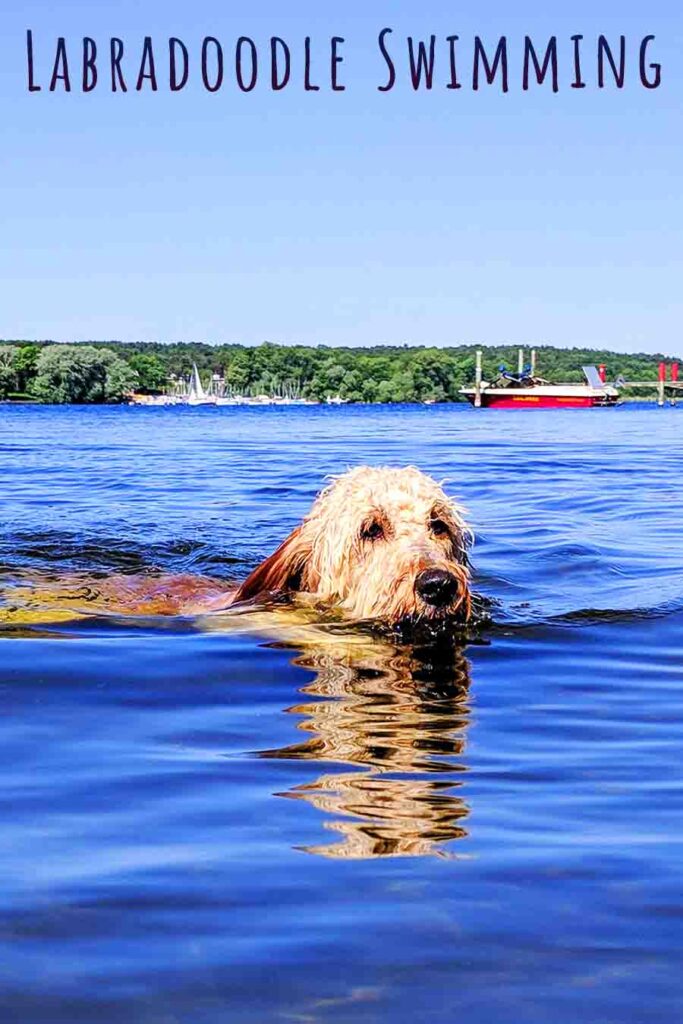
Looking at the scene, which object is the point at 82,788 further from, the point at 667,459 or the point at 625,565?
the point at 667,459

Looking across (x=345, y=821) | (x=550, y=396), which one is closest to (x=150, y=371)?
(x=550, y=396)

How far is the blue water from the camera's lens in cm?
239

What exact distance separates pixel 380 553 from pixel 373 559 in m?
0.06

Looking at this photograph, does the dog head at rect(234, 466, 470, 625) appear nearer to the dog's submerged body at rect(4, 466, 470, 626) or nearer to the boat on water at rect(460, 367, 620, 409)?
the dog's submerged body at rect(4, 466, 470, 626)

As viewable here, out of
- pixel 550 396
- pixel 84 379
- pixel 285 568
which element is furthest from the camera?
pixel 84 379

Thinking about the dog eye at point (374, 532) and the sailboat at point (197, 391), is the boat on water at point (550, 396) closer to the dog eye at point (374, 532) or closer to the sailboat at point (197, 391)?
the sailboat at point (197, 391)

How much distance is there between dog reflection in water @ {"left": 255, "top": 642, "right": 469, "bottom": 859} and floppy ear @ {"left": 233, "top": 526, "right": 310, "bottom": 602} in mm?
930

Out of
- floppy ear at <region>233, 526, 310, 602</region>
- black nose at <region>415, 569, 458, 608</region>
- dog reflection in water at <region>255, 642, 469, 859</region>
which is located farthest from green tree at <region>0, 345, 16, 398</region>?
dog reflection in water at <region>255, 642, 469, 859</region>

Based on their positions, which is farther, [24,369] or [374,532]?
[24,369]

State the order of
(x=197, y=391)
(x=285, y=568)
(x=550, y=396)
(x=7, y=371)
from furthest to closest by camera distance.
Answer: (x=197, y=391) → (x=7, y=371) → (x=550, y=396) → (x=285, y=568)

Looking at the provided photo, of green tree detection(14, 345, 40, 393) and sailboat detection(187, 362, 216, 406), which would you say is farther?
sailboat detection(187, 362, 216, 406)

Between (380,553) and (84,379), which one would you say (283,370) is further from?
(380,553)

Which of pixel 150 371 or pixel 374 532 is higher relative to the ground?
pixel 150 371

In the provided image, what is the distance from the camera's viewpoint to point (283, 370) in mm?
172500
